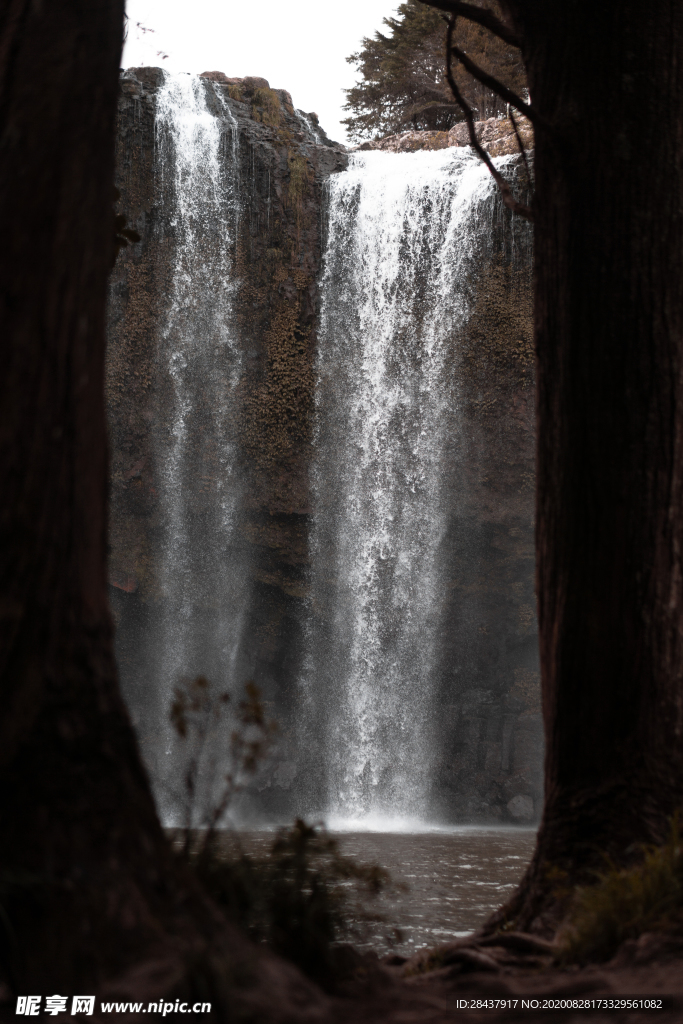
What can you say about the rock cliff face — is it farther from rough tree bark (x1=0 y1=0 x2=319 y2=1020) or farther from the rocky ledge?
rough tree bark (x1=0 y1=0 x2=319 y2=1020)

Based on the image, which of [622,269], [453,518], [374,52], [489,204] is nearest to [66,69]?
[622,269]

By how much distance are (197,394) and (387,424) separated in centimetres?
409

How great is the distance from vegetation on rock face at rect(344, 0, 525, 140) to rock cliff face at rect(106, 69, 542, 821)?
749cm

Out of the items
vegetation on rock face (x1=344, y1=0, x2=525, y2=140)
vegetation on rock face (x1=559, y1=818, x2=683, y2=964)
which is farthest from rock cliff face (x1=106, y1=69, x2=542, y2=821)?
vegetation on rock face (x1=559, y1=818, x2=683, y2=964)

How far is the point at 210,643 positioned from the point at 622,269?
48.1 ft

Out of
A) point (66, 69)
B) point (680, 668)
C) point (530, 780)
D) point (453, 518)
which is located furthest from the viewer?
point (453, 518)

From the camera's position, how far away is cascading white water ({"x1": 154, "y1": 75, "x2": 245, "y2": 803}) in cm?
1697

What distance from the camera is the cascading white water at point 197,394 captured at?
55.7ft

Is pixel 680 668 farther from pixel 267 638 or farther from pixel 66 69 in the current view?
pixel 267 638

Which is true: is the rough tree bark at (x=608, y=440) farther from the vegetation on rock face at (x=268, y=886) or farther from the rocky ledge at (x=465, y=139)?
the rocky ledge at (x=465, y=139)

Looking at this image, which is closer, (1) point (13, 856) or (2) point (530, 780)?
(1) point (13, 856)

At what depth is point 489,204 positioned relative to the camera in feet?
56.2

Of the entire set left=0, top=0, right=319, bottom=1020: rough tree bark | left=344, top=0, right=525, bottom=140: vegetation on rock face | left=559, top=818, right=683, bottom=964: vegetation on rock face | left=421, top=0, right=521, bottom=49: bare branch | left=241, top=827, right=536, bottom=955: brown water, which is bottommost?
left=241, top=827, right=536, bottom=955: brown water

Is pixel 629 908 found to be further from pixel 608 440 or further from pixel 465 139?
pixel 465 139
